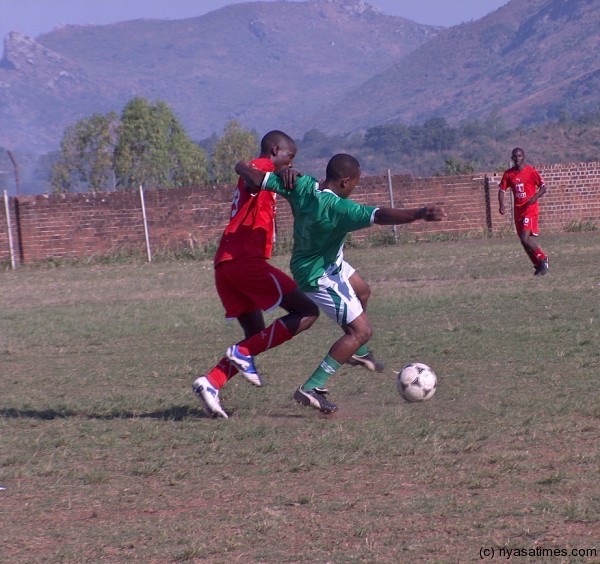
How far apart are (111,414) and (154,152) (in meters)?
42.3

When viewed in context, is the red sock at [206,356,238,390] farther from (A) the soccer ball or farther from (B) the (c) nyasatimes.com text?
(B) the (c) nyasatimes.com text

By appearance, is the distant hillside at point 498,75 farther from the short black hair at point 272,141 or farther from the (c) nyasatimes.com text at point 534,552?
the (c) nyasatimes.com text at point 534,552

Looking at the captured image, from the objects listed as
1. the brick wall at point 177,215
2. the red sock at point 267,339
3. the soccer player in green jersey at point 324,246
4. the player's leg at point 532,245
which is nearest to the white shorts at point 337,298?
the soccer player in green jersey at point 324,246

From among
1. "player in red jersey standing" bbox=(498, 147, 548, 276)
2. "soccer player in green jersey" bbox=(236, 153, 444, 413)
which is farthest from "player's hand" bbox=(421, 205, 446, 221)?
"player in red jersey standing" bbox=(498, 147, 548, 276)

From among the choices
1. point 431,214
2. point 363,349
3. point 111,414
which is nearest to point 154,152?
point 363,349

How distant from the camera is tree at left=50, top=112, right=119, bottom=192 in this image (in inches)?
1724

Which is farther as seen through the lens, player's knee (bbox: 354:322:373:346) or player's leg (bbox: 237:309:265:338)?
player's leg (bbox: 237:309:265:338)

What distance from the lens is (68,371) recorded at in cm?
901

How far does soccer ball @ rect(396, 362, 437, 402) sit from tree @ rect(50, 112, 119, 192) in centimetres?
3780

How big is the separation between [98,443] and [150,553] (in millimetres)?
1998

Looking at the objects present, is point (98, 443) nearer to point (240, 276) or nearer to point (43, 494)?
point (43, 494)

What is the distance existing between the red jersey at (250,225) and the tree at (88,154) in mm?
37322

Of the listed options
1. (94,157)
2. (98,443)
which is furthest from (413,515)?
(94,157)

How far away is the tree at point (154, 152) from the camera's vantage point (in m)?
45.4
